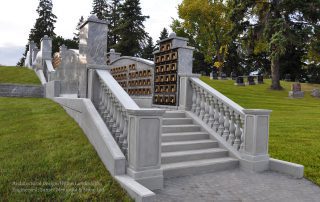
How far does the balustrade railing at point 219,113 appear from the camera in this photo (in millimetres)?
6656

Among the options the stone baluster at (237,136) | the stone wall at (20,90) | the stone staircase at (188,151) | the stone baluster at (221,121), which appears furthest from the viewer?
the stone wall at (20,90)

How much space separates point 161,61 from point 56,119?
381 centimetres

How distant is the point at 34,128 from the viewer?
23.4 feet

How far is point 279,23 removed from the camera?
83.0ft

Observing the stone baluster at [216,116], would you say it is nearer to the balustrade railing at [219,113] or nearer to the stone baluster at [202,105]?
the balustrade railing at [219,113]

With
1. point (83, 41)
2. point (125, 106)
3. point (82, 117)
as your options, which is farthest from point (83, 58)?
point (125, 106)

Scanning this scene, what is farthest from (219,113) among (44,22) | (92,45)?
(44,22)

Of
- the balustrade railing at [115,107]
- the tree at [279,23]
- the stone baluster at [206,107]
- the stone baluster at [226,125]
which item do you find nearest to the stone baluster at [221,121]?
the stone baluster at [226,125]

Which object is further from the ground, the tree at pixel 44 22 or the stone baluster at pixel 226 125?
the tree at pixel 44 22

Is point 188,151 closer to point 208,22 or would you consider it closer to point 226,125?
point 226,125

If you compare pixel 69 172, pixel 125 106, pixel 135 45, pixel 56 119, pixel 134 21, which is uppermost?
pixel 134 21

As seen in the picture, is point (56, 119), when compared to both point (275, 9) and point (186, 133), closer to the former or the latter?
point (186, 133)

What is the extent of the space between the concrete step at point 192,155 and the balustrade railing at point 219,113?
0.40 m

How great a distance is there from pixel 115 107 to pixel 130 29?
1462 inches
